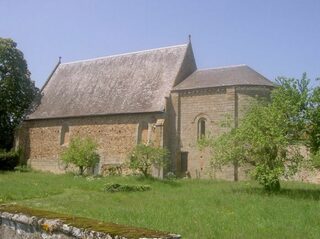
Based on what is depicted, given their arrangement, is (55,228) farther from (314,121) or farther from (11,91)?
(11,91)

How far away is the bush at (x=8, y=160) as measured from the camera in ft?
108

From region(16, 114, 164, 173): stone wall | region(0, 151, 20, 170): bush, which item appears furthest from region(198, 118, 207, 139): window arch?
region(0, 151, 20, 170): bush

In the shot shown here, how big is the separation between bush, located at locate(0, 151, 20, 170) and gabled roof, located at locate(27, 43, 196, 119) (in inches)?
205

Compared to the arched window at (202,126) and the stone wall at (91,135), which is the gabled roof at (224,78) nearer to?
the arched window at (202,126)

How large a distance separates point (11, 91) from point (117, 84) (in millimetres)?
11778

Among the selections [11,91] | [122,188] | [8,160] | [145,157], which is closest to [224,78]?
[145,157]

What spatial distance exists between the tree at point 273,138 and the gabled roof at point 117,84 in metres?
12.2

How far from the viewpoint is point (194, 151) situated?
30.5m

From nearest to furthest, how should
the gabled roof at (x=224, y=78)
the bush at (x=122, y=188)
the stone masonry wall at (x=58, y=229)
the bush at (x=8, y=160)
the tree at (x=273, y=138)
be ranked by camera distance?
the stone masonry wall at (x=58, y=229), the tree at (x=273, y=138), the bush at (x=122, y=188), the gabled roof at (x=224, y=78), the bush at (x=8, y=160)

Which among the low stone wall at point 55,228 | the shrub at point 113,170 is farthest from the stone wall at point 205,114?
the low stone wall at point 55,228

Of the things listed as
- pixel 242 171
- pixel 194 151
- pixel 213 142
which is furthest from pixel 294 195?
pixel 194 151


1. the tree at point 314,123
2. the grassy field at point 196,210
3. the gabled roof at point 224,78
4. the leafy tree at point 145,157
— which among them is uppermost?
the gabled roof at point 224,78

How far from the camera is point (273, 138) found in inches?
732

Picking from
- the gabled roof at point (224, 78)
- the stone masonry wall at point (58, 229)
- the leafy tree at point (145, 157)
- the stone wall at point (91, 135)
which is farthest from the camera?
the stone wall at point (91, 135)
